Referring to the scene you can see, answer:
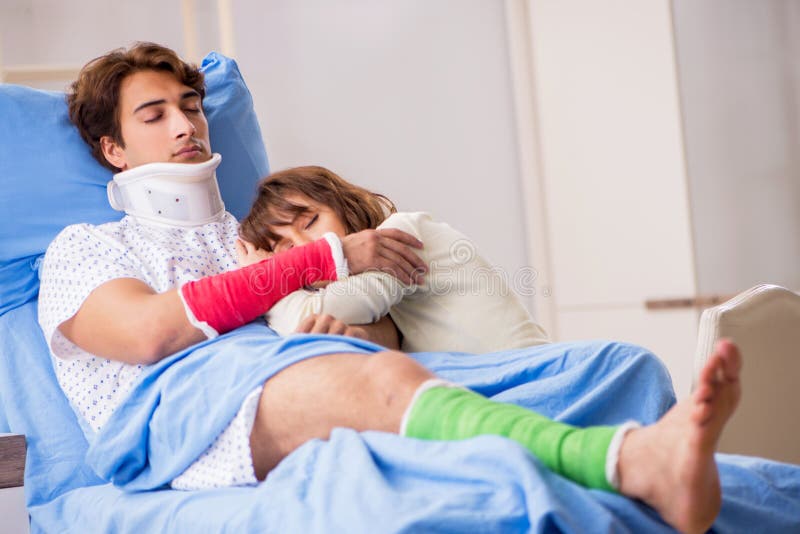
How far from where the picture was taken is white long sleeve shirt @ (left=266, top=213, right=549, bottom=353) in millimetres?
1624

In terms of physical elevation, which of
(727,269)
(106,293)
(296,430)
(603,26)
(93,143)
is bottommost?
(727,269)

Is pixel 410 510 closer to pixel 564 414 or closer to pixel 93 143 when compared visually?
pixel 564 414

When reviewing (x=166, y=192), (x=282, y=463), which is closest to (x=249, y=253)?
(x=166, y=192)

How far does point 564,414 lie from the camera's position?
1396mm

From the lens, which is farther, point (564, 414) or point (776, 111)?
point (776, 111)

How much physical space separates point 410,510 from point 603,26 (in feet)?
9.64

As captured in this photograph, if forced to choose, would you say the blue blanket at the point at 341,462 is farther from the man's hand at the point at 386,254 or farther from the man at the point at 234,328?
the man's hand at the point at 386,254

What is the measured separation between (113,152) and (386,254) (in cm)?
76

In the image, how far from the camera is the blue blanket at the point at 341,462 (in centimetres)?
101

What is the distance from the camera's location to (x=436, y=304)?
1.72 m

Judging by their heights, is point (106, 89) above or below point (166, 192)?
above

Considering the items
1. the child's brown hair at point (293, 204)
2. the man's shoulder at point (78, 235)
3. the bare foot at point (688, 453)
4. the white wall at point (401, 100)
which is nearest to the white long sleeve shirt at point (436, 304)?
the child's brown hair at point (293, 204)

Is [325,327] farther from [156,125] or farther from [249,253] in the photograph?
[156,125]

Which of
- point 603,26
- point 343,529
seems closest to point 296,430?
point 343,529
